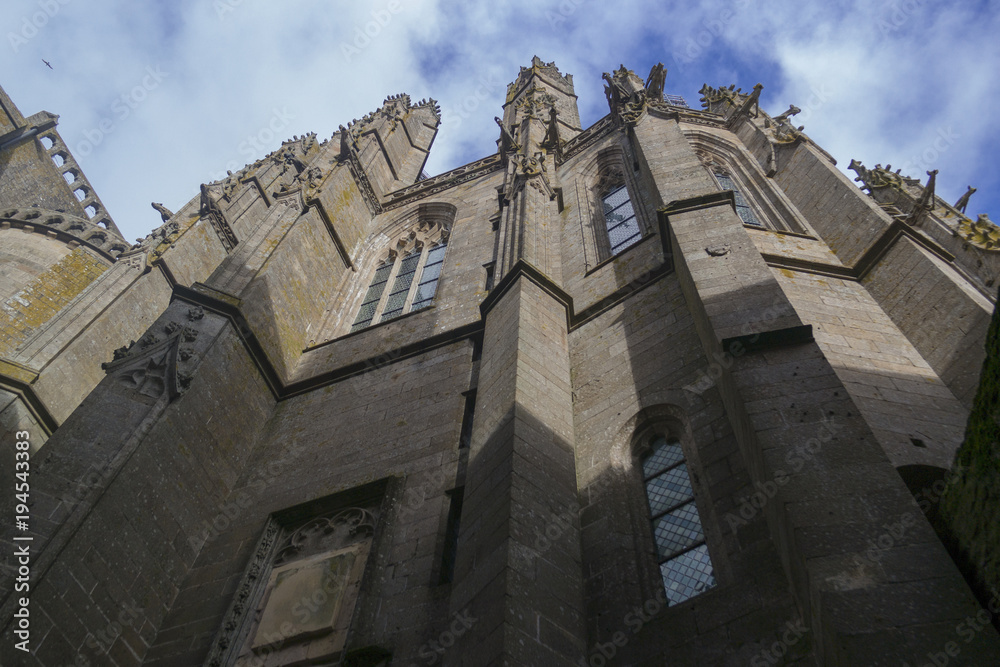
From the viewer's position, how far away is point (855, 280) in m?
7.97

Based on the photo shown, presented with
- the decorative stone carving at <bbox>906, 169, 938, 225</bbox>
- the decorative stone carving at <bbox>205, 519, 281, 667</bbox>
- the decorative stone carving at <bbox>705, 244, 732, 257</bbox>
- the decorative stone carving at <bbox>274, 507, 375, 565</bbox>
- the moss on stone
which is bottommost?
the moss on stone

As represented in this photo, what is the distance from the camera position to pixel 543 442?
6.11 metres

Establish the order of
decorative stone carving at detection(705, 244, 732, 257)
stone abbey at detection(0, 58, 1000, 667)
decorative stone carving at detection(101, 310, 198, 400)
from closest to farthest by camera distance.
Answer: stone abbey at detection(0, 58, 1000, 667), decorative stone carving at detection(705, 244, 732, 257), decorative stone carving at detection(101, 310, 198, 400)

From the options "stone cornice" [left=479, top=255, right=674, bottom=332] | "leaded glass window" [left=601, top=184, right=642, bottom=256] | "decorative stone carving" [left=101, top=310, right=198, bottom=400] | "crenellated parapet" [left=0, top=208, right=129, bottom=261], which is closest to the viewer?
"decorative stone carving" [left=101, top=310, right=198, bottom=400]

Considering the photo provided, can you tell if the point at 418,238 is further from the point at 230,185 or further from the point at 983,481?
the point at 983,481

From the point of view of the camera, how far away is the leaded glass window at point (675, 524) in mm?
5246

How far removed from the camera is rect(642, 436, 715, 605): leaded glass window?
17.2 ft

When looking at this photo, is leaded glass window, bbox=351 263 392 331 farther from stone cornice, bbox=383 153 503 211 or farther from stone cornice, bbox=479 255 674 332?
stone cornice, bbox=479 255 674 332

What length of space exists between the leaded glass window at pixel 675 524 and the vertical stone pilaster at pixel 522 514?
27.7 inches

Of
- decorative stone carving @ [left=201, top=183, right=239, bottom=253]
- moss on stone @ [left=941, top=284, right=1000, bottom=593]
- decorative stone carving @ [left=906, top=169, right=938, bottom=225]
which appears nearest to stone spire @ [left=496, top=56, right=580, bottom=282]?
decorative stone carving @ [left=906, top=169, right=938, bottom=225]

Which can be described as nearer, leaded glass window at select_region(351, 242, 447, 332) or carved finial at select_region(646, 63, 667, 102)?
leaded glass window at select_region(351, 242, 447, 332)

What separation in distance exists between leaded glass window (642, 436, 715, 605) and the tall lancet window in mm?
6238

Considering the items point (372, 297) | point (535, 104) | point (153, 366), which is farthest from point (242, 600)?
point (535, 104)

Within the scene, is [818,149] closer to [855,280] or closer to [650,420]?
[855,280]
